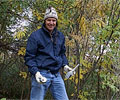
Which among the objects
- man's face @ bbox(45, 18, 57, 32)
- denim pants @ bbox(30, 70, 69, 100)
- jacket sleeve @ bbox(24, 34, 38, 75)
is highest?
man's face @ bbox(45, 18, 57, 32)

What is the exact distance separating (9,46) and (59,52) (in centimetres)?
212

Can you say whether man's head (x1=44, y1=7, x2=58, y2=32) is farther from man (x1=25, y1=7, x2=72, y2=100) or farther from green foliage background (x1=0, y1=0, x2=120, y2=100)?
green foliage background (x1=0, y1=0, x2=120, y2=100)

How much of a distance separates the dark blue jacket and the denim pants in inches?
2.9

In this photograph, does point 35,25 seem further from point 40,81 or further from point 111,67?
point 40,81

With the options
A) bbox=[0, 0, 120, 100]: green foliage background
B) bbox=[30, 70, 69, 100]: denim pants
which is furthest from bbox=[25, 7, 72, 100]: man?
bbox=[0, 0, 120, 100]: green foliage background

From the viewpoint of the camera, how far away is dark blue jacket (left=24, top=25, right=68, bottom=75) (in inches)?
86.1

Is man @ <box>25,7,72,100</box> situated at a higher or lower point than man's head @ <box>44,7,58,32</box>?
lower

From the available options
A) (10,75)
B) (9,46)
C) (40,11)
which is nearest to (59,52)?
(40,11)

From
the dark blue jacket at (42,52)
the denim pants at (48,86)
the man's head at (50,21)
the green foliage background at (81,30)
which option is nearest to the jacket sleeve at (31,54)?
the dark blue jacket at (42,52)

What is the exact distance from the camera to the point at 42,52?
2.24m

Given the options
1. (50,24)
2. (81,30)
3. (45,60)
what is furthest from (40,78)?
(81,30)

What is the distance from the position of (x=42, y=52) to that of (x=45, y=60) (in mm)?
94

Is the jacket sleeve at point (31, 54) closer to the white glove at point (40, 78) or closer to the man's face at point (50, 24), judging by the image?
the white glove at point (40, 78)

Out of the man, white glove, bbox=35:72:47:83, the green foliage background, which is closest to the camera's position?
white glove, bbox=35:72:47:83
